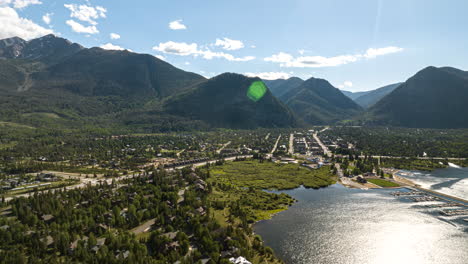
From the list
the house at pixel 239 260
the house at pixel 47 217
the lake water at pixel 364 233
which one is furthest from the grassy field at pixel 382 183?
the house at pixel 47 217

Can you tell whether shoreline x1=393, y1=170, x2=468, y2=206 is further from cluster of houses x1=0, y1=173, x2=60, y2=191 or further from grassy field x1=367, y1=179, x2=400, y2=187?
Result: cluster of houses x1=0, y1=173, x2=60, y2=191

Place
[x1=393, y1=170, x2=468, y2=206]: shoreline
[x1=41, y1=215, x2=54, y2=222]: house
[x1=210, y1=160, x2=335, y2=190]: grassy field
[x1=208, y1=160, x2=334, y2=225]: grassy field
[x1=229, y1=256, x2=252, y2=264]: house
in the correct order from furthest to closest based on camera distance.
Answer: [x1=210, y1=160, x2=335, y2=190]: grassy field
[x1=393, y1=170, x2=468, y2=206]: shoreline
[x1=208, y1=160, x2=334, y2=225]: grassy field
[x1=41, y1=215, x2=54, y2=222]: house
[x1=229, y1=256, x2=252, y2=264]: house

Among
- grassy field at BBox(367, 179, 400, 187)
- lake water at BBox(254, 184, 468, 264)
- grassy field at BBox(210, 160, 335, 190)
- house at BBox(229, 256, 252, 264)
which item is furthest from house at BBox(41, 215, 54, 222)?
grassy field at BBox(367, 179, 400, 187)

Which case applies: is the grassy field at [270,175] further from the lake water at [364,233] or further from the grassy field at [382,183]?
the lake water at [364,233]

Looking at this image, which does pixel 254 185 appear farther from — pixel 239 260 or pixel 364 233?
pixel 239 260

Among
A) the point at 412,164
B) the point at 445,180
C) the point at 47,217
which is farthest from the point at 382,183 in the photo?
the point at 47,217
